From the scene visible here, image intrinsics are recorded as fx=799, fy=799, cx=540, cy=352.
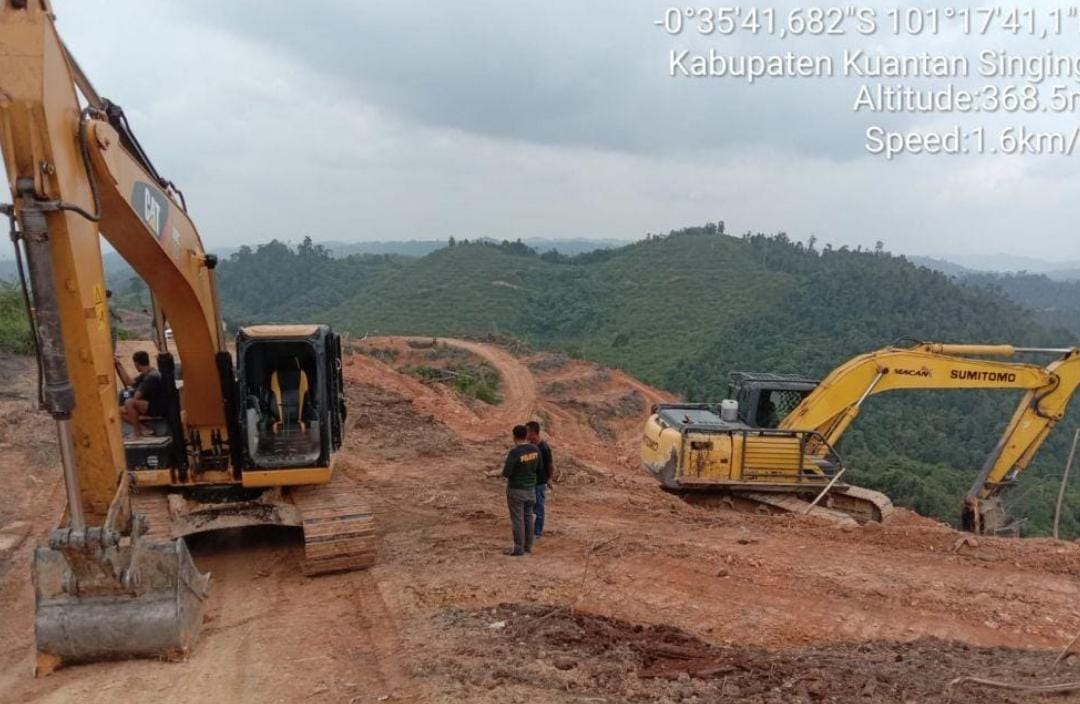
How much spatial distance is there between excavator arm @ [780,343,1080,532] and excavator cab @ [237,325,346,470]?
6.74 m

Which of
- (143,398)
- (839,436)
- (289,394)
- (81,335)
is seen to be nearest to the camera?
(81,335)

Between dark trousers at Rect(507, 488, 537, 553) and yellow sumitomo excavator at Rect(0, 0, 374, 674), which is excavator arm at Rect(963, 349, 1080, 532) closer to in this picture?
dark trousers at Rect(507, 488, 537, 553)

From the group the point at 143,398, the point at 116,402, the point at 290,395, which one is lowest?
the point at 290,395

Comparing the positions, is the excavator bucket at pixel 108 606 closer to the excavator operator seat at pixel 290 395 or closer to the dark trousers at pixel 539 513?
the excavator operator seat at pixel 290 395

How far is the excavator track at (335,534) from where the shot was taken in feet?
23.1

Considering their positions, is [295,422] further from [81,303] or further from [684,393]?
[684,393]

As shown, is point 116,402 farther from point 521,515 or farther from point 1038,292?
point 1038,292

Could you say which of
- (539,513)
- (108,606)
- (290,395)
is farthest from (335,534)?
(539,513)

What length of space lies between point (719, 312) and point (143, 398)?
139ft

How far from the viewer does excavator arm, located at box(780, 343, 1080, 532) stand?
1077 cm

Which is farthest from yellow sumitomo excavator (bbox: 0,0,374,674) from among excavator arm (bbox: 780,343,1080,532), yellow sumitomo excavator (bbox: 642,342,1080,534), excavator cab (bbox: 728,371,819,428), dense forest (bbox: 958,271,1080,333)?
dense forest (bbox: 958,271,1080,333)

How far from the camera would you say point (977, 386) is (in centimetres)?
1070

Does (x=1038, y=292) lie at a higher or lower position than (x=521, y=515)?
Answer: lower

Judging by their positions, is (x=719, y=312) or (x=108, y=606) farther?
(x=719, y=312)
